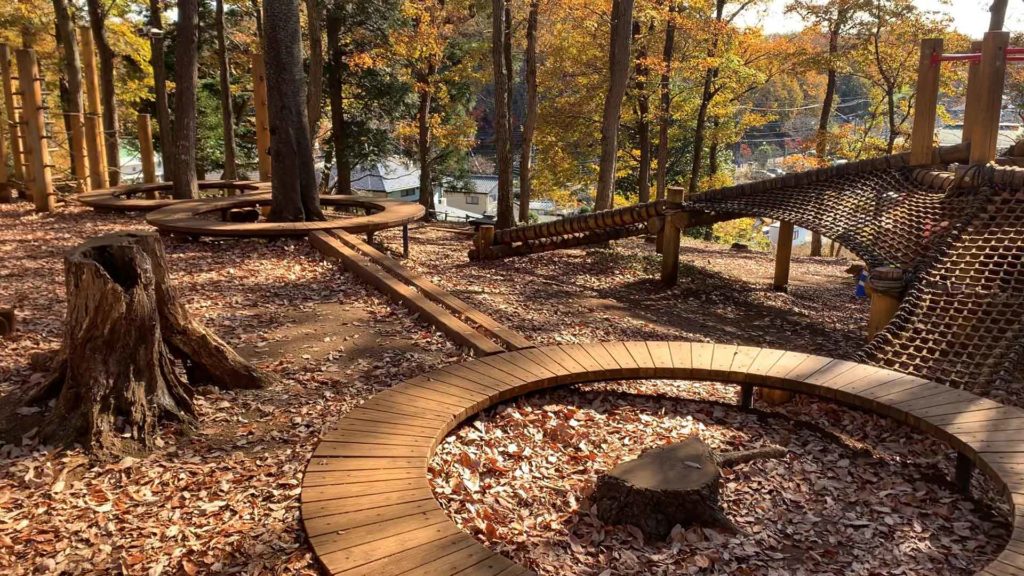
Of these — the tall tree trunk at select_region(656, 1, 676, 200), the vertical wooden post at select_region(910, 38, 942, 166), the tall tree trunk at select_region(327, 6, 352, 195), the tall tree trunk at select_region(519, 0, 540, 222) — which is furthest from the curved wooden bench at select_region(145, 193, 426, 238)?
the tall tree trunk at select_region(327, 6, 352, 195)

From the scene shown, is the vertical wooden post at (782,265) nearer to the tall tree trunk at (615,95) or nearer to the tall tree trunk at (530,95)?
the tall tree trunk at (615,95)

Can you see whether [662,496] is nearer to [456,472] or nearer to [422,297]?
[456,472]

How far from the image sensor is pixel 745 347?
527 cm

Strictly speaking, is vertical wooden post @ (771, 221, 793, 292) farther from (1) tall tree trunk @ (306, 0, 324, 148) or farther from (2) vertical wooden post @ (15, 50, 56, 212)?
(2) vertical wooden post @ (15, 50, 56, 212)

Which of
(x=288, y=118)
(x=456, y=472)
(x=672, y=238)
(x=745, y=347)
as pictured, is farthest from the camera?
(x=672, y=238)

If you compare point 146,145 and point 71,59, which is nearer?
point 71,59

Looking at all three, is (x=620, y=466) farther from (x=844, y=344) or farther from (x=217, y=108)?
(x=217, y=108)

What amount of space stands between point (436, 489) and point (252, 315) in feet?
11.3

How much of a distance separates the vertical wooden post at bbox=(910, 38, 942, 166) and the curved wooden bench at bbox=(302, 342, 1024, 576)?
4915 millimetres

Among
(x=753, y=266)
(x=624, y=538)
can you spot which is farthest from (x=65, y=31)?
(x=624, y=538)

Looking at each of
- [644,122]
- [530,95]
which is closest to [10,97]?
[530,95]

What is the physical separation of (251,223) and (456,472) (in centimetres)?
645

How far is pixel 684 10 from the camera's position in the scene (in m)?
17.2

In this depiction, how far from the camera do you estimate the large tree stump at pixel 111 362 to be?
3.55m
